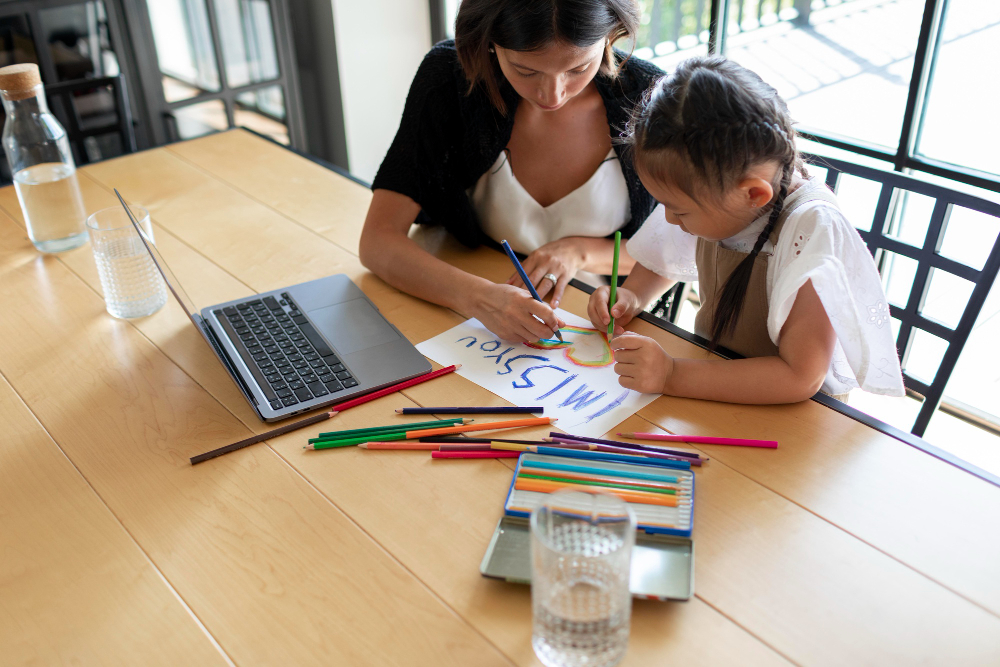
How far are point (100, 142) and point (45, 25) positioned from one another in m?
0.36

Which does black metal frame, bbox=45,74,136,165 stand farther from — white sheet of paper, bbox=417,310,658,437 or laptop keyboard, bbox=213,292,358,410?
white sheet of paper, bbox=417,310,658,437

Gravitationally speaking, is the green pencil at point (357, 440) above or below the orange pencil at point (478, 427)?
below

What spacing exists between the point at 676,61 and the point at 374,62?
1.12 meters

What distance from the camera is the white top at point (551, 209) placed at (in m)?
1.38

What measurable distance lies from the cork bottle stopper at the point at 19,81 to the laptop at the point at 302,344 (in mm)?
449

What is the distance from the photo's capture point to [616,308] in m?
1.13

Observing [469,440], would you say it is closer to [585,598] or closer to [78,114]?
[585,598]

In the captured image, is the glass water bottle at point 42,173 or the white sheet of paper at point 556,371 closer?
the white sheet of paper at point 556,371

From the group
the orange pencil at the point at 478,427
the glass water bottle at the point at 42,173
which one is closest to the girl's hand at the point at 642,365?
the orange pencil at the point at 478,427

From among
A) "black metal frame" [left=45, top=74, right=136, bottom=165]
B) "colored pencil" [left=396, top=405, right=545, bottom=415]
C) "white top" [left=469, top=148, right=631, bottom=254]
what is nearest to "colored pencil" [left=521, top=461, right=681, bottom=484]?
"colored pencil" [left=396, top=405, right=545, bottom=415]

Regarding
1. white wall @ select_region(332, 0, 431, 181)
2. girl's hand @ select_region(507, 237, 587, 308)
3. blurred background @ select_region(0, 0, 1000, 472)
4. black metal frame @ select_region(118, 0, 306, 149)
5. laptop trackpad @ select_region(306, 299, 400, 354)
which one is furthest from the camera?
white wall @ select_region(332, 0, 431, 181)

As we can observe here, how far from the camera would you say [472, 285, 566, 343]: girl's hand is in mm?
1101

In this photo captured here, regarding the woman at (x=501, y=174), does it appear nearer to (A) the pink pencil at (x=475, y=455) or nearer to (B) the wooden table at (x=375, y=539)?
(B) the wooden table at (x=375, y=539)

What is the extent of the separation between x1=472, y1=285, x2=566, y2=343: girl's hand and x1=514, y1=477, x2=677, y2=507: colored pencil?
30 centimetres
